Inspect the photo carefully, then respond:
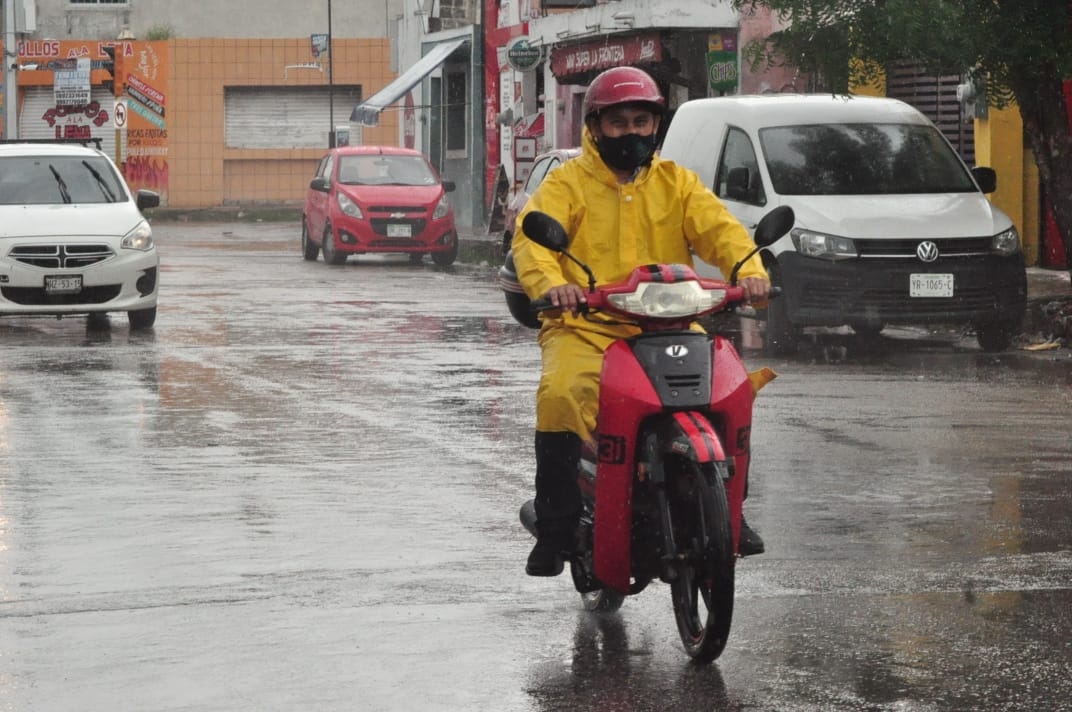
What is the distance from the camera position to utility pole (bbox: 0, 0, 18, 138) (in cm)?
5641

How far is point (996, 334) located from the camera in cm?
1711

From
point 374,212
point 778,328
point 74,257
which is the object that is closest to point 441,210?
point 374,212

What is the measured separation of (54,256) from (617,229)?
500 inches

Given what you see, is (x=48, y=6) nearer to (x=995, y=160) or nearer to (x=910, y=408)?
(x=995, y=160)

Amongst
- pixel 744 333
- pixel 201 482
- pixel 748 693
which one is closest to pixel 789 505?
pixel 201 482

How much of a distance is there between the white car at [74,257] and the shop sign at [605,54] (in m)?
15.8

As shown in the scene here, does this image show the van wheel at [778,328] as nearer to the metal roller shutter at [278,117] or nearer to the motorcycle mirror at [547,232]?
the motorcycle mirror at [547,232]

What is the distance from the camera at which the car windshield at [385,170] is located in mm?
32812

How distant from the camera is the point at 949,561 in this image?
8.05 m

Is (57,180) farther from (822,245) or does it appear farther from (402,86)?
(402,86)

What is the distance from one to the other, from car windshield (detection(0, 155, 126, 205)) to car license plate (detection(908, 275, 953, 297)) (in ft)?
24.7

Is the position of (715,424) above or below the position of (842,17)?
below

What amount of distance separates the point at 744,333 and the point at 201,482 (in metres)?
9.35

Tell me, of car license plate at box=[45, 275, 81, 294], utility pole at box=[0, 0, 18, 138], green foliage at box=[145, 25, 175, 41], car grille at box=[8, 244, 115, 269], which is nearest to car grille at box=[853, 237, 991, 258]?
car grille at box=[8, 244, 115, 269]
